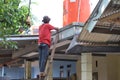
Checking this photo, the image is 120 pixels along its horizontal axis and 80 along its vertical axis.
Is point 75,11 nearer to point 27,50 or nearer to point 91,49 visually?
point 27,50

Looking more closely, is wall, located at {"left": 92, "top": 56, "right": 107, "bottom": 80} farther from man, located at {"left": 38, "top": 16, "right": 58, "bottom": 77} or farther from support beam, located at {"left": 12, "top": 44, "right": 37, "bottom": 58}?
man, located at {"left": 38, "top": 16, "right": 58, "bottom": 77}

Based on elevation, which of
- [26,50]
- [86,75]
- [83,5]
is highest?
[83,5]

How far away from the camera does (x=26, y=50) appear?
Result: 13.2 metres

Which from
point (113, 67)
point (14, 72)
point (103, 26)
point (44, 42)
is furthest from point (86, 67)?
point (14, 72)

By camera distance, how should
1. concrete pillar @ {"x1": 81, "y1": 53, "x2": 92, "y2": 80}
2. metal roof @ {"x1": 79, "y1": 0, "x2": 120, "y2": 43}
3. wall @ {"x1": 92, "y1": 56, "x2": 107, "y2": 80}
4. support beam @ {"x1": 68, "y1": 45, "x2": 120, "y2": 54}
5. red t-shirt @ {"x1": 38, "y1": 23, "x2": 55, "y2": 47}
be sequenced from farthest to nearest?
wall @ {"x1": 92, "y1": 56, "x2": 107, "y2": 80} < concrete pillar @ {"x1": 81, "y1": 53, "x2": 92, "y2": 80} < support beam @ {"x1": 68, "y1": 45, "x2": 120, "y2": 54} < red t-shirt @ {"x1": 38, "y1": 23, "x2": 55, "y2": 47} < metal roof @ {"x1": 79, "y1": 0, "x2": 120, "y2": 43}

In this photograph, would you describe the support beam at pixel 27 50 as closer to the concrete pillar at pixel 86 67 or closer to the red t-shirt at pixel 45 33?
the concrete pillar at pixel 86 67

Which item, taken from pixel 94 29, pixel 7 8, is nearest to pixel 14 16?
pixel 7 8

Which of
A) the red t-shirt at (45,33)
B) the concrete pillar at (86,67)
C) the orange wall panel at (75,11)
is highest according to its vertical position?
the orange wall panel at (75,11)

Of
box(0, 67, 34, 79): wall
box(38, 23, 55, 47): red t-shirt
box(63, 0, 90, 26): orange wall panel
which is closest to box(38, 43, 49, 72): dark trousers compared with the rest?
box(38, 23, 55, 47): red t-shirt

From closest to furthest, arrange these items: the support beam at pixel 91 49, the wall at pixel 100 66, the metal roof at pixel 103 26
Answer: the metal roof at pixel 103 26 → the support beam at pixel 91 49 → the wall at pixel 100 66

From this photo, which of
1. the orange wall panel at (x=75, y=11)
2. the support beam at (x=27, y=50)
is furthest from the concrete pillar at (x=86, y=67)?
the orange wall panel at (x=75, y=11)

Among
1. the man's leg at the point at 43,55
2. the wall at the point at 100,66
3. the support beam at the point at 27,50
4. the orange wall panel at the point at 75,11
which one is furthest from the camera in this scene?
the wall at the point at 100,66

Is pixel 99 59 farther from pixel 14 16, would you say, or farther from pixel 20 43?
pixel 14 16

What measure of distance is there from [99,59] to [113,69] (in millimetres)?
669
